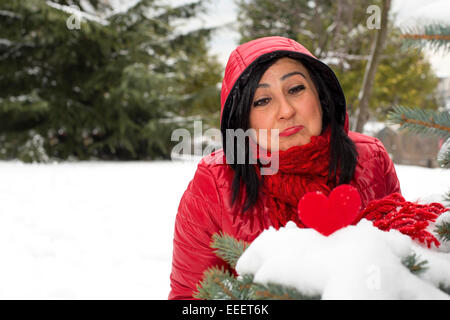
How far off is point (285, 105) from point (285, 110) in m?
0.02

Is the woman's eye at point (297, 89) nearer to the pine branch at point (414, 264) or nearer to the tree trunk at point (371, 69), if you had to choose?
the pine branch at point (414, 264)

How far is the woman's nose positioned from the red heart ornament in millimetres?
649

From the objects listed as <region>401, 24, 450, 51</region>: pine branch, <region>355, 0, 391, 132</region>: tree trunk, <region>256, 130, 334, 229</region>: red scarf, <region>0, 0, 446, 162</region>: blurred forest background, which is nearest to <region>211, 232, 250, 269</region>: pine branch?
<region>401, 24, 450, 51</region>: pine branch

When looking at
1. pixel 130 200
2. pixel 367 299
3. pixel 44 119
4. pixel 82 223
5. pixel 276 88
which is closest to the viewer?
pixel 367 299

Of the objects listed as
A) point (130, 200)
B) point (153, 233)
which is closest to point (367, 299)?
point (153, 233)

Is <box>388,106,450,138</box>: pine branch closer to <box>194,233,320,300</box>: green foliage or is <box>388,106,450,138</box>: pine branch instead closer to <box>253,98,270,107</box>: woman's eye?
<box>194,233,320,300</box>: green foliage

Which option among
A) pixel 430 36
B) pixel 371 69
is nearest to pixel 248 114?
pixel 430 36

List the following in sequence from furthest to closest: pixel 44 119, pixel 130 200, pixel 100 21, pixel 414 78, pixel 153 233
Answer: pixel 414 78 < pixel 44 119 < pixel 100 21 < pixel 130 200 < pixel 153 233

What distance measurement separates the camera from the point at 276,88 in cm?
128

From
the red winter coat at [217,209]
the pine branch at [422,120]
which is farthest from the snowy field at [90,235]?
the red winter coat at [217,209]

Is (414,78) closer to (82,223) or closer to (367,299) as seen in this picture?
(82,223)

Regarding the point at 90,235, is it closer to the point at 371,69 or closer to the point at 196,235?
the point at 196,235

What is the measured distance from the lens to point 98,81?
36.4ft
